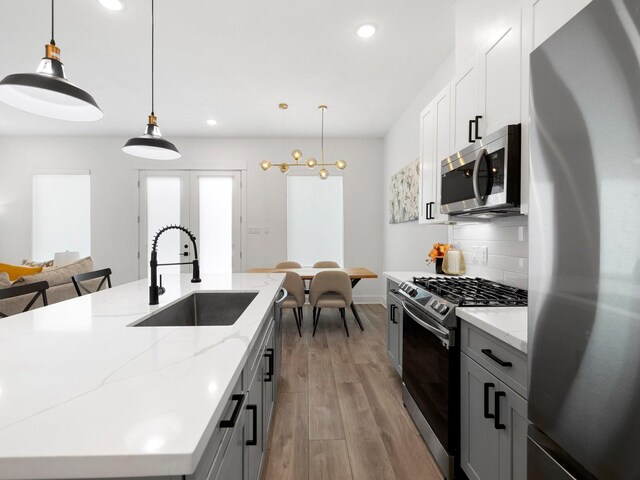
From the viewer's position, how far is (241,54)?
10.0 feet

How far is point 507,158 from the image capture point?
1.51m

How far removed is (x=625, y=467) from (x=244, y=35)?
131 inches

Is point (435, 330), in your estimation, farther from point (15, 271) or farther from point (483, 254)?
point (15, 271)

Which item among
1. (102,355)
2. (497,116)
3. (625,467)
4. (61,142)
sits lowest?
(625,467)

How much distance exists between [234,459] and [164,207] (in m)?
5.42

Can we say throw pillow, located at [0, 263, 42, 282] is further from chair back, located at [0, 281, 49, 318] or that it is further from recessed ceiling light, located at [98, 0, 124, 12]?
recessed ceiling light, located at [98, 0, 124, 12]

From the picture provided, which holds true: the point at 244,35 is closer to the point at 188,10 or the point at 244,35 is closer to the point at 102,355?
the point at 188,10

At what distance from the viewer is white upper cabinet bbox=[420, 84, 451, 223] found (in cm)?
231

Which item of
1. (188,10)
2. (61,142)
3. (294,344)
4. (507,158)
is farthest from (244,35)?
(61,142)

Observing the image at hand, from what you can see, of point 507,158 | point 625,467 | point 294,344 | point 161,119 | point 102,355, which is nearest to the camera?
point 625,467

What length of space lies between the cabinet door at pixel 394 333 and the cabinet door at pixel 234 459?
1.65 m

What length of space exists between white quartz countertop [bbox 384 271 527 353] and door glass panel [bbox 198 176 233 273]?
475cm

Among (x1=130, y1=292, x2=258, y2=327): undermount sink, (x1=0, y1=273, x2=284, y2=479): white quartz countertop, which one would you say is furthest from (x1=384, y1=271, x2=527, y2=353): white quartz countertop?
(x1=130, y1=292, x2=258, y2=327): undermount sink

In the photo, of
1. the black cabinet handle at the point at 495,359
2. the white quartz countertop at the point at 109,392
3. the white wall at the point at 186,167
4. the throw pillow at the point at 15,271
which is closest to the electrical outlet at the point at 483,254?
the black cabinet handle at the point at 495,359
